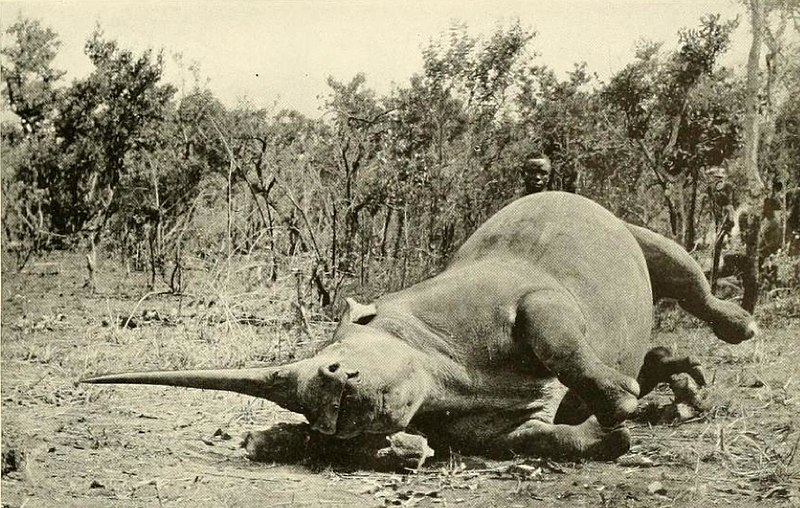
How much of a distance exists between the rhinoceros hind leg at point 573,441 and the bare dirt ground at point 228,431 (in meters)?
0.06

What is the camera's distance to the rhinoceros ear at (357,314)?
15.8 ft

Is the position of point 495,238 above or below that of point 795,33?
below

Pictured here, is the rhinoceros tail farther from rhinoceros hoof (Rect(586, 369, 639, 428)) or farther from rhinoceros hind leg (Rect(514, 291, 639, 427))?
rhinoceros hoof (Rect(586, 369, 639, 428))

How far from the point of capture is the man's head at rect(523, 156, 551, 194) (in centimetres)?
624

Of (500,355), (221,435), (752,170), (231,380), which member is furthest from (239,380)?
(752,170)

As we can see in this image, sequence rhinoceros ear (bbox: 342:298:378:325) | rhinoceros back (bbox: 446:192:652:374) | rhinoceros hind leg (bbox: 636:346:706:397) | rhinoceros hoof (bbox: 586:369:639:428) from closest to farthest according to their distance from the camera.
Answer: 1. rhinoceros hoof (bbox: 586:369:639:428)
2. rhinoceros ear (bbox: 342:298:378:325)
3. rhinoceros back (bbox: 446:192:652:374)
4. rhinoceros hind leg (bbox: 636:346:706:397)

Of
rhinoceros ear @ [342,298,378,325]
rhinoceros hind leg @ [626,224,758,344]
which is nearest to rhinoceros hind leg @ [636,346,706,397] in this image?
rhinoceros hind leg @ [626,224,758,344]

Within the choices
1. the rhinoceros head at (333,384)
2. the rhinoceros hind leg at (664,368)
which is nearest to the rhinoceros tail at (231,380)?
the rhinoceros head at (333,384)

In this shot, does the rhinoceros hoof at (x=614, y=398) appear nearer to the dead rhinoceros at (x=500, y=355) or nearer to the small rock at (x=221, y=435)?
the dead rhinoceros at (x=500, y=355)

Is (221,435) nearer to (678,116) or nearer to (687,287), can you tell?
(687,287)

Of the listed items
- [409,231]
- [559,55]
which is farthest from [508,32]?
[409,231]

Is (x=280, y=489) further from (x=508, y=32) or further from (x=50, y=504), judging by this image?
(x=508, y=32)

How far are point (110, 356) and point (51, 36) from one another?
2.19 metres

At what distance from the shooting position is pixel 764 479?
4.39 metres
